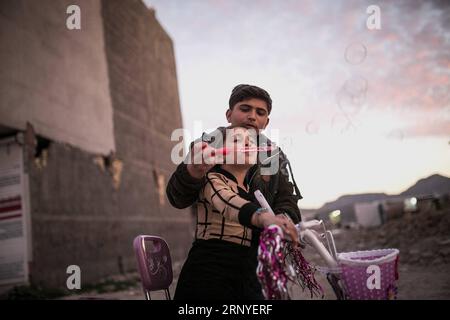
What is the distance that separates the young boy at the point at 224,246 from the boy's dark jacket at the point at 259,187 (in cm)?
7

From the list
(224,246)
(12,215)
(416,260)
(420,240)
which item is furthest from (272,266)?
(420,240)

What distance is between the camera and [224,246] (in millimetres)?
1804

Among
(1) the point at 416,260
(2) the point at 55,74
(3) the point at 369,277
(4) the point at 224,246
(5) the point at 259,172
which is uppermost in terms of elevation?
(2) the point at 55,74

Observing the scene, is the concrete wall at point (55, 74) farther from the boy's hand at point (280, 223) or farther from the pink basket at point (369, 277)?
the pink basket at point (369, 277)

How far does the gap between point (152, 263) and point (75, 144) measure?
870 cm

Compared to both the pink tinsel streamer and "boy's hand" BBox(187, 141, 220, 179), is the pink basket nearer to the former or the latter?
the pink tinsel streamer

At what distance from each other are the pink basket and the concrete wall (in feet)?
26.3

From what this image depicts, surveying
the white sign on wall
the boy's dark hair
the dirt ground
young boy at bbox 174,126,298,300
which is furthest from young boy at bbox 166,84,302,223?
the white sign on wall

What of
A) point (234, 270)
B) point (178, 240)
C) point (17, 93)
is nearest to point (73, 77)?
point (17, 93)

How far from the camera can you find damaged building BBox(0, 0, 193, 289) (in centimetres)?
811

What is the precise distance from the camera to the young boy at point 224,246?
1739 millimetres

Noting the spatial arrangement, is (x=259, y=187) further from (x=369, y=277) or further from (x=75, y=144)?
(x=75, y=144)

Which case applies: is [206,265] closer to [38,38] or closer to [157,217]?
[38,38]

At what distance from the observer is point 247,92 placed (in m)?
2.04
